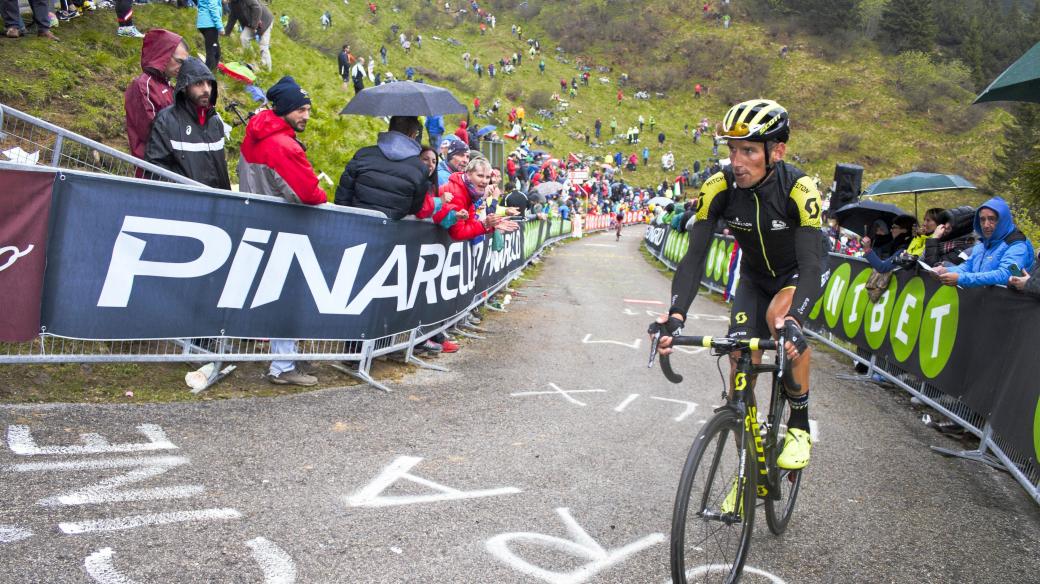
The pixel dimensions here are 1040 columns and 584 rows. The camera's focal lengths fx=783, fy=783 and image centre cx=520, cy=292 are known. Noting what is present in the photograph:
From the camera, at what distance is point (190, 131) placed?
6.68 meters

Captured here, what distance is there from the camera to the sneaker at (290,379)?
6.88 metres

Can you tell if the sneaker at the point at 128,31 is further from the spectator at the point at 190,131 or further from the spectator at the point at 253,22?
the spectator at the point at 190,131

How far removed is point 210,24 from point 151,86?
7.94m

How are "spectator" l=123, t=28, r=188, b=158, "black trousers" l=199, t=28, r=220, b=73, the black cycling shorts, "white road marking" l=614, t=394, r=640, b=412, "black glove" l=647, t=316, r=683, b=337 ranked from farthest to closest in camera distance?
1. "black trousers" l=199, t=28, r=220, b=73
2. "white road marking" l=614, t=394, r=640, b=412
3. "spectator" l=123, t=28, r=188, b=158
4. the black cycling shorts
5. "black glove" l=647, t=316, r=683, b=337

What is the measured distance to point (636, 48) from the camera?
13100cm

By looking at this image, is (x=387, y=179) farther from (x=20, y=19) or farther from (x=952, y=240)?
(x=20, y=19)

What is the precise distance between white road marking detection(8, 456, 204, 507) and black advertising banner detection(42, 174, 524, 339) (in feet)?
4.19

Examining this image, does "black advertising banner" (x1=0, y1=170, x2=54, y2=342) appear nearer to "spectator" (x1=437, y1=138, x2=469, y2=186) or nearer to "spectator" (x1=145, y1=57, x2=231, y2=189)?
"spectator" (x1=145, y1=57, x2=231, y2=189)

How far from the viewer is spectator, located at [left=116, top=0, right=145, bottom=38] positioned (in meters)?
14.6

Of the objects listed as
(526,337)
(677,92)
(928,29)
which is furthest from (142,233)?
(928,29)

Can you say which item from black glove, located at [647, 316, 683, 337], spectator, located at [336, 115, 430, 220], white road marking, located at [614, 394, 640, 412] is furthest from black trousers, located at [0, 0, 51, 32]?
black glove, located at [647, 316, 683, 337]

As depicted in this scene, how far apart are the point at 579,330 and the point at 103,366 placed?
7270 mm

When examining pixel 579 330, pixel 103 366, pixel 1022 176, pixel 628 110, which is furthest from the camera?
pixel 628 110

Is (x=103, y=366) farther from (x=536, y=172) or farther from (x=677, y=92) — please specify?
(x=677, y=92)
